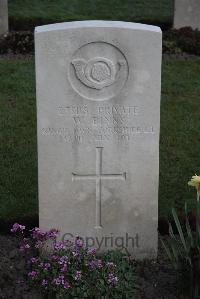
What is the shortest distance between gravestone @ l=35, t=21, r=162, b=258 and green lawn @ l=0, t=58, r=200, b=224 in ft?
3.28

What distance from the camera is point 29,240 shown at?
5.84 meters

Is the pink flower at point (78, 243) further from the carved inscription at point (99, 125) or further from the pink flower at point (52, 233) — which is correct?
the carved inscription at point (99, 125)

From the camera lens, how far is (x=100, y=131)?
5273 mm

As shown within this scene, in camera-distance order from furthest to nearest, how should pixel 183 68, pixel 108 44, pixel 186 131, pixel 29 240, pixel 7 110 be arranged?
1. pixel 183 68
2. pixel 7 110
3. pixel 186 131
4. pixel 29 240
5. pixel 108 44

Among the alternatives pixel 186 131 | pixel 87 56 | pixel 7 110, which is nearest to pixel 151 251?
pixel 87 56

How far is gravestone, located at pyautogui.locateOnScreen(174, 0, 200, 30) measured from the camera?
12.8 meters

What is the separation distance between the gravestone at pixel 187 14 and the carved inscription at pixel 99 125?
8046 millimetres

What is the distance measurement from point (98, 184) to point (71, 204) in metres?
0.28

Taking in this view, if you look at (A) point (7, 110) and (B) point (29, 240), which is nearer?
(B) point (29, 240)

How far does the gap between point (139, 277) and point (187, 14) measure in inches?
336

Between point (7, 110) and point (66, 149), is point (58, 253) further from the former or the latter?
point (7, 110)

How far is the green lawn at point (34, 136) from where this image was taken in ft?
23.0
